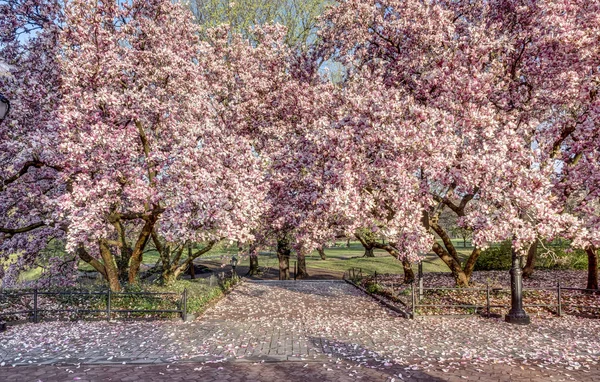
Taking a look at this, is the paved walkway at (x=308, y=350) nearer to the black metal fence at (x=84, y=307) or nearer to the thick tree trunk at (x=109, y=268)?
the black metal fence at (x=84, y=307)

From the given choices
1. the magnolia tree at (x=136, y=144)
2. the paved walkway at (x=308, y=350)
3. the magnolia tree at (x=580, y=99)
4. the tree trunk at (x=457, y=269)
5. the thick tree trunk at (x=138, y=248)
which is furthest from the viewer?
the tree trunk at (x=457, y=269)

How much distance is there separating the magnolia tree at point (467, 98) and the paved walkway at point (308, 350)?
293 centimetres

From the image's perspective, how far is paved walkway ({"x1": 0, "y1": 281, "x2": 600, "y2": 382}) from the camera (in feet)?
29.8

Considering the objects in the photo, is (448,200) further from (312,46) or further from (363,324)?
(312,46)

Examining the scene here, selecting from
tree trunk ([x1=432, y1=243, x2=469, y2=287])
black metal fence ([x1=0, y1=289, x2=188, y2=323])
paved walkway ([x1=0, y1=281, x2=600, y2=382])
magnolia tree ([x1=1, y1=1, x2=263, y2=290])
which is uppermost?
magnolia tree ([x1=1, y1=1, x2=263, y2=290])

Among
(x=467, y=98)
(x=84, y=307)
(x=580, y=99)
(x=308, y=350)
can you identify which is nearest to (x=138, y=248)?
Answer: (x=84, y=307)

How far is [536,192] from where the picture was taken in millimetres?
12523

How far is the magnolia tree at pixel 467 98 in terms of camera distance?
12.9 m

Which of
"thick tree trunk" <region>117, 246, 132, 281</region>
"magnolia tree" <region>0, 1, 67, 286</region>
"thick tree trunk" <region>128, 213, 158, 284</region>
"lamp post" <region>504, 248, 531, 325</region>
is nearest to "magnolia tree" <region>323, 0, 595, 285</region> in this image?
"lamp post" <region>504, 248, 531, 325</region>

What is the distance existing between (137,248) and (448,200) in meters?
12.8

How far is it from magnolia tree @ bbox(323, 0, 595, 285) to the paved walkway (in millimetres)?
2926

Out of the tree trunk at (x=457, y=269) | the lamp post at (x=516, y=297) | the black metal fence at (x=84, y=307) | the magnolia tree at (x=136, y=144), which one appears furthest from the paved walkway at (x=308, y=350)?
the tree trunk at (x=457, y=269)

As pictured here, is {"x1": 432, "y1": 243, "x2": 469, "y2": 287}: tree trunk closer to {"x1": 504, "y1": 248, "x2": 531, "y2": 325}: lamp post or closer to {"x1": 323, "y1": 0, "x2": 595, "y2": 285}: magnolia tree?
{"x1": 323, "y1": 0, "x2": 595, "y2": 285}: magnolia tree

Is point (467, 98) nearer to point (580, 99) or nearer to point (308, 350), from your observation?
point (580, 99)
